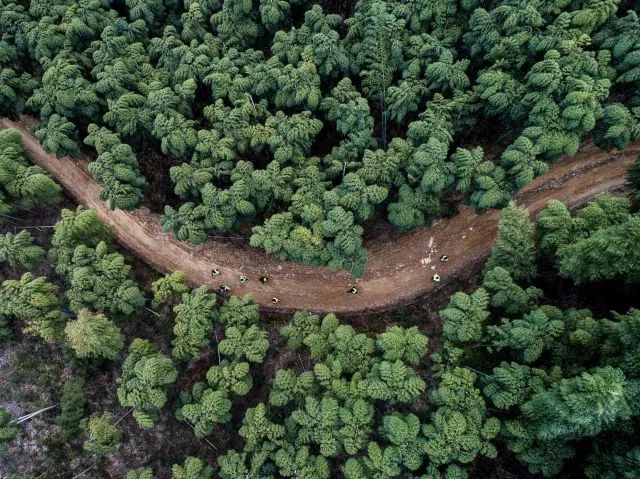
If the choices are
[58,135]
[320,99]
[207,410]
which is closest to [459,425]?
[207,410]

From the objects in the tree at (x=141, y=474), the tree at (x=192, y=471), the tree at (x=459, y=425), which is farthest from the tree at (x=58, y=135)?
the tree at (x=459, y=425)

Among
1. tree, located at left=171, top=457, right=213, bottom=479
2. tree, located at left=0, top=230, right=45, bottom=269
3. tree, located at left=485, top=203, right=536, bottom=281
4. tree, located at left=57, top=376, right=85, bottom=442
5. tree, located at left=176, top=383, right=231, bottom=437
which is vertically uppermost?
tree, located at left=485, top=203, right=536, bottom=281

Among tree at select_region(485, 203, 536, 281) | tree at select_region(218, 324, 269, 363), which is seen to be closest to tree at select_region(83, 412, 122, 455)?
tree at select_region(218, 324, 269, 363)

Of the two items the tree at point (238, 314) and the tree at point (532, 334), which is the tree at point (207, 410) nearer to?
the tree at point (238, 314)

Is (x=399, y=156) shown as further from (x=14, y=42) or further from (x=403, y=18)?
(x=14, y=42)

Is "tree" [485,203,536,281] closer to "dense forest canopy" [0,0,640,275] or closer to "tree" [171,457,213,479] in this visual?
"dense forest canopy" [0,0,640,275]

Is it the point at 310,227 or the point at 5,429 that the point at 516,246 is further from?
the point at 5,429

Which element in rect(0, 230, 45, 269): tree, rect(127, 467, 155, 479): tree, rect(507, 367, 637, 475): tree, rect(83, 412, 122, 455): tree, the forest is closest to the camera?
rect(507, 367, 637, 475): tree
